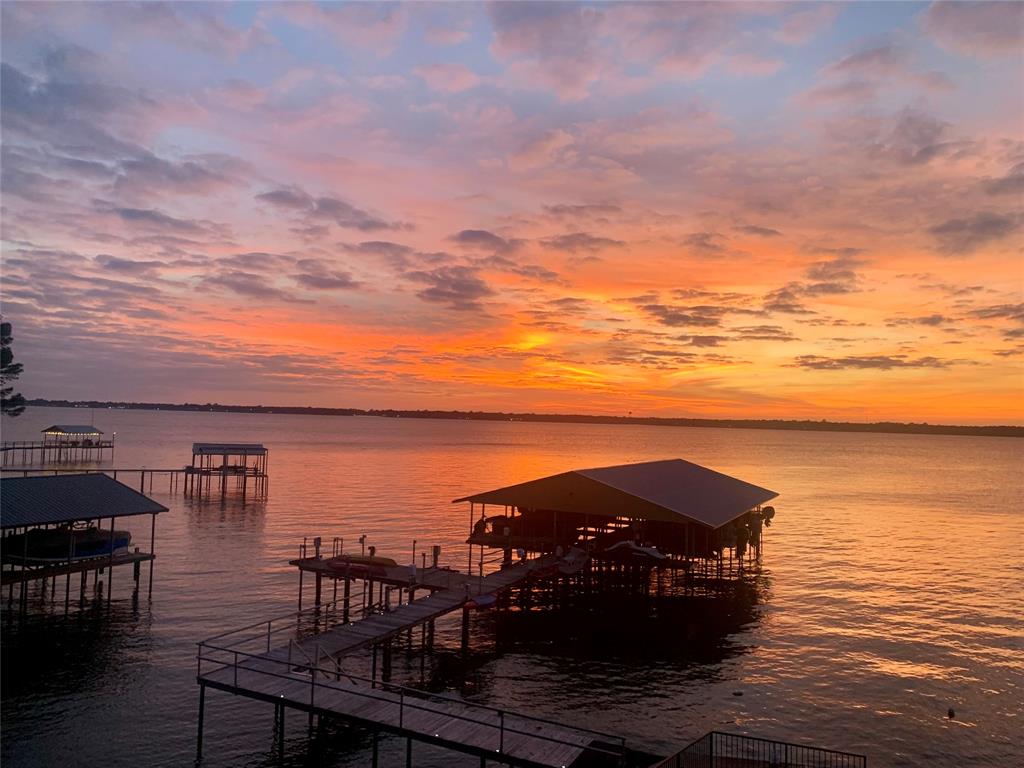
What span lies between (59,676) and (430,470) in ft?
349

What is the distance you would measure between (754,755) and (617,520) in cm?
2639

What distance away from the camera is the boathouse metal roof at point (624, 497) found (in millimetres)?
42625

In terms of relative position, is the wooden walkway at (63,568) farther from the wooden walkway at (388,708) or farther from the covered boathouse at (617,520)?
the covered boathouse at (617,520)

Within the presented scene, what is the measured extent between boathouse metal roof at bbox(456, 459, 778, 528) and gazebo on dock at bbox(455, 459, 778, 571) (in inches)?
2.1

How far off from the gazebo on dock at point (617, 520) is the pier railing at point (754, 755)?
18.2 meters

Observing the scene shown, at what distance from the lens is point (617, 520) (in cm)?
4941

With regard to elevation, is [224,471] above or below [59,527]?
above

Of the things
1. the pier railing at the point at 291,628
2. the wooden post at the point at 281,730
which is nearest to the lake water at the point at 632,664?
the wooden post at the point at 281,730

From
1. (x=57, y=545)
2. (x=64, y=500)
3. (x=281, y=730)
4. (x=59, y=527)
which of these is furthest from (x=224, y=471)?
(x=281, y=730)

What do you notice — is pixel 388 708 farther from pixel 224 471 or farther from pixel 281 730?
pixel 224 471

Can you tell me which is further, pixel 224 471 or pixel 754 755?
pixel 224 471

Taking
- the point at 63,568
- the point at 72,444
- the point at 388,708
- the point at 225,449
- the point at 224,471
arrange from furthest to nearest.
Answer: the point at 72,444
the point at 225,449
the point at 224,471
the point at 63,568
the point at 388,708

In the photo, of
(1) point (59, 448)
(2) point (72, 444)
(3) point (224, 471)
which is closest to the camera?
(3) point (224, 471)

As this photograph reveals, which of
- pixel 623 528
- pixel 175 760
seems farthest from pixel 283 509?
pixel 175 760
